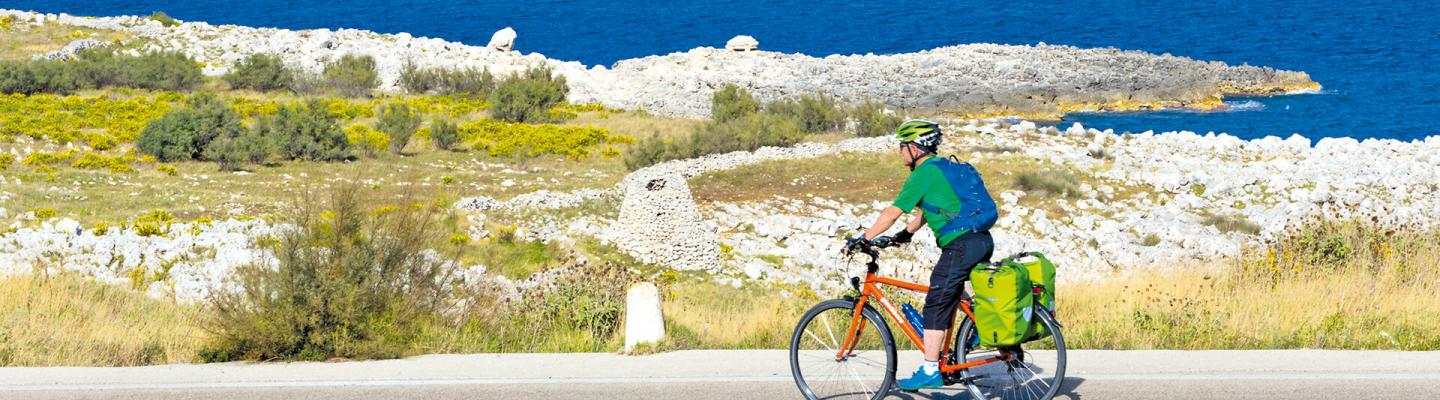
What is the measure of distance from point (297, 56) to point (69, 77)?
43.5 feet

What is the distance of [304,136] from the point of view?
102ft

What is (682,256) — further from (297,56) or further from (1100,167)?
(297,56)

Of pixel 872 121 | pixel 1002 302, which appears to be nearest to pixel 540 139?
pixel 872 121

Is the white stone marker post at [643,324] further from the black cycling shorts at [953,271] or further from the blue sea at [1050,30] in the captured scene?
the blue sea at [1050,30]

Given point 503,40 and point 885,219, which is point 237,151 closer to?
point 885,219

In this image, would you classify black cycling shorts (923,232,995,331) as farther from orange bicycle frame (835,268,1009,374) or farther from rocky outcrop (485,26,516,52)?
rocky outcrop (485,26,516,52)

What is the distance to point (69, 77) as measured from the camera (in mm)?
45031

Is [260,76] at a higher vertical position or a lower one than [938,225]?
lower

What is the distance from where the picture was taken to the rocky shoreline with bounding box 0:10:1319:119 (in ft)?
185

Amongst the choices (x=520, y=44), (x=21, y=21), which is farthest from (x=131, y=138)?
(x=520, y=44)

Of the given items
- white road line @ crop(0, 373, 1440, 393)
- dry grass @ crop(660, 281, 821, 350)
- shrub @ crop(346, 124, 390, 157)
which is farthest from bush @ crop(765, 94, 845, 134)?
white road line @ crop(0, 373, 1440, 393)

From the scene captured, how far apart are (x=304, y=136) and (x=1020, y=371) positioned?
27.1 metres

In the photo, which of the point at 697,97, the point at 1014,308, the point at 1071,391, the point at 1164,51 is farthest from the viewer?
the point at 1164,51

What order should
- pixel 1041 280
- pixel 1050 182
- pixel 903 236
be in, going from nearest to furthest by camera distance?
pixel 1041 280
pixel 903 236
pixel 1050 182
